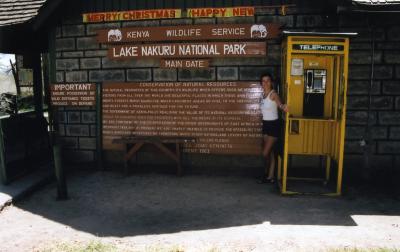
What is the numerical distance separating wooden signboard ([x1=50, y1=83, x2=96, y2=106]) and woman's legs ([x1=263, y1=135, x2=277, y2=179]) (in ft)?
11.8

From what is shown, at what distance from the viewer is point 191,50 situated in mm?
7305

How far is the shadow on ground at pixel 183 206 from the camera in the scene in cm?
521

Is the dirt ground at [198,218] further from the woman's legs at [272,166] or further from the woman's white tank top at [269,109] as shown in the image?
the woman's white tank top at [269,109]

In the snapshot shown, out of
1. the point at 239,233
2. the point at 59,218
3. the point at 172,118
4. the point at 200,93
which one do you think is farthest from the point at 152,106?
the point at 239,233

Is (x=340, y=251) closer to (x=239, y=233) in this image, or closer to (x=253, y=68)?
(x=239, y=233)

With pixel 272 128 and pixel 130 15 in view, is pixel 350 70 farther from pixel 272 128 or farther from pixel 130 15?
pixel 130 15

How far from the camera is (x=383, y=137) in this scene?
23.0 feet

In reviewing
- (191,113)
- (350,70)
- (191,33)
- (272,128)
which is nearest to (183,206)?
(272,128)

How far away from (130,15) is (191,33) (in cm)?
129

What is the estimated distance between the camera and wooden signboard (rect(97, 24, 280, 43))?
23.1 feet

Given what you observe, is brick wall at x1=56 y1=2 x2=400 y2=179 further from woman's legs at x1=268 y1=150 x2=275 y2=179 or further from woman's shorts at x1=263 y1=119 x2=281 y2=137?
woman's shorts at x1=263 y1=119 x2=281 y2=137

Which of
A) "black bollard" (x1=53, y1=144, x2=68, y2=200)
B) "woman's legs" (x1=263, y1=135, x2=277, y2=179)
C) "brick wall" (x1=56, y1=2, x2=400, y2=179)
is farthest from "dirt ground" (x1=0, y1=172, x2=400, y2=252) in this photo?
"brick wall" (x1=56, y1=2, x2=400, y2=179)

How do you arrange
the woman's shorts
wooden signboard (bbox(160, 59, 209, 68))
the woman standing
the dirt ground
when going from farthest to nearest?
wooden signboard (bbox(160, 59, 209, 68)) < the woman's shorts < the woman standing < the dirt ground

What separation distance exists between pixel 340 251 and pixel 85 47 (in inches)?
240
